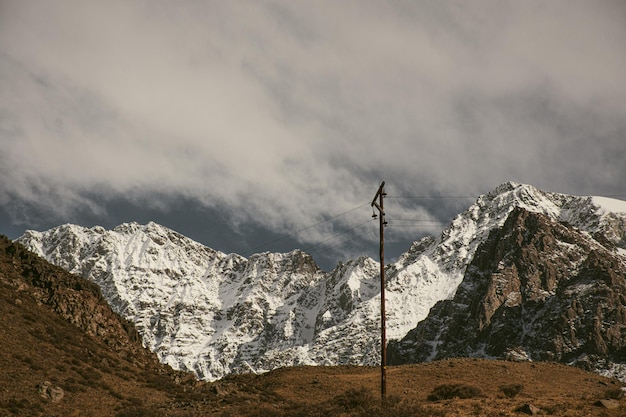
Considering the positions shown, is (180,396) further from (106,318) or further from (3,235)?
(3,235)

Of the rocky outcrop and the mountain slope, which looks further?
the rocky outcrop

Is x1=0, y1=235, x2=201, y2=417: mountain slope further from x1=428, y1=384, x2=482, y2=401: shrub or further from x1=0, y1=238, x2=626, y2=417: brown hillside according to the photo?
x1=428, y1=384, x2=482, y2=401: shrub

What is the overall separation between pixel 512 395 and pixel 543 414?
24.3ft

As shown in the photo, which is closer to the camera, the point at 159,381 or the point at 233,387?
the point at 233,387

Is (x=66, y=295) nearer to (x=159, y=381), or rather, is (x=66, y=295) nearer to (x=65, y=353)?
(x=65, y=353)

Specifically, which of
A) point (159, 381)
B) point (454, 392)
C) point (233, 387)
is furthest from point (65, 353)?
point (454, 392)

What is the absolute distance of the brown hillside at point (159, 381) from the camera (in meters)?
28.1

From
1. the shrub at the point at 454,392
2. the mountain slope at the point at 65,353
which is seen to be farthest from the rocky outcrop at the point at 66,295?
the shrub at the point at 454,392

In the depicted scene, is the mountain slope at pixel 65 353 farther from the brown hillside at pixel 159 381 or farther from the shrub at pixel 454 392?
the shrub at pixel 454 392

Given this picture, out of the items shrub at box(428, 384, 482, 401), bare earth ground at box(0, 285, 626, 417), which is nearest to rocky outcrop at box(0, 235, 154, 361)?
bare earth ground at box(0, 285, 626, 417)

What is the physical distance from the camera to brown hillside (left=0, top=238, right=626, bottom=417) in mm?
28094

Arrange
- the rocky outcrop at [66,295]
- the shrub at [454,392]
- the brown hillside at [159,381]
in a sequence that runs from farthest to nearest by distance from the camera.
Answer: the rocky outcrop at [66,295], the shrub at [454,392], the brown hillside at [159,381]

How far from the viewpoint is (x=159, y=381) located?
40.5 metres

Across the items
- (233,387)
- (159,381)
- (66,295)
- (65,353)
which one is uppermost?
(66,295)
